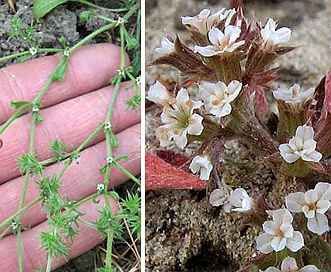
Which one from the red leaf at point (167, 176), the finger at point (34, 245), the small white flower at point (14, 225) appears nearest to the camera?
the red leaf at point (167, 176)

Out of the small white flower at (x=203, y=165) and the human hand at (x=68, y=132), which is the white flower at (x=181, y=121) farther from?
the human hand at (x=68, y=132)

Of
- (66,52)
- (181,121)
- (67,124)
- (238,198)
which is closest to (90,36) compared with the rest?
(66,52)

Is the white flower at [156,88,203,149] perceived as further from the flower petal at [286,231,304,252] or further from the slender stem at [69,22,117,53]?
the slender stem at [69,22,117,53]

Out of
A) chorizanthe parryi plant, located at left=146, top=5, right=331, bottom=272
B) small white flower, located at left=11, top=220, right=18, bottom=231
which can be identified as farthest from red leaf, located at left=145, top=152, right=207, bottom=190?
small white flower, located at left=11, top=220, right=18, bottom=231

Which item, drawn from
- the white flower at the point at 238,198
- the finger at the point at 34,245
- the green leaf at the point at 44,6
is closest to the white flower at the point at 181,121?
the white flower at the point at 238,198

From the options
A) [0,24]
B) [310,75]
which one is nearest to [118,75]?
[0,24]

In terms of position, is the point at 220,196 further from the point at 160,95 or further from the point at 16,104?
the point at 16,104
